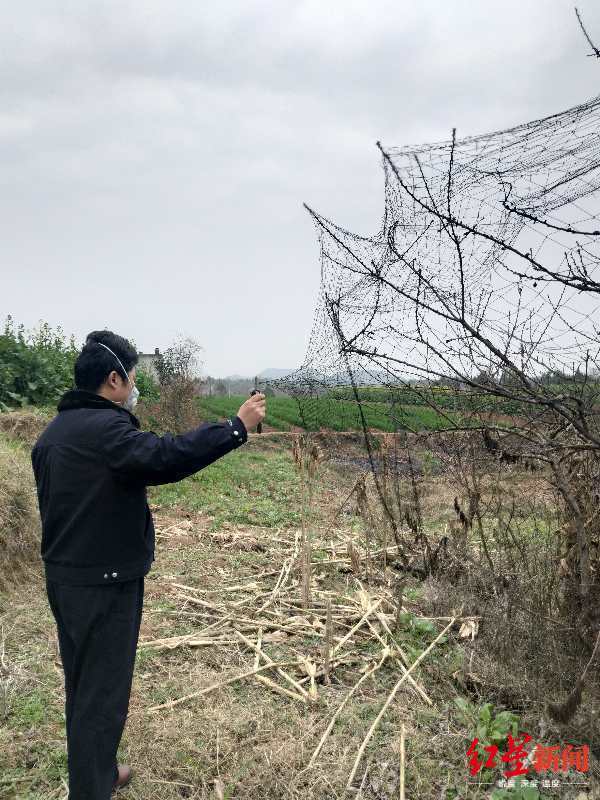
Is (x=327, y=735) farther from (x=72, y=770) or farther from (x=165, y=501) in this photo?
(x=165, y=501)

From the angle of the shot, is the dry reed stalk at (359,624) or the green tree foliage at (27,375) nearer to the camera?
the dry reed stalk at (359,624)

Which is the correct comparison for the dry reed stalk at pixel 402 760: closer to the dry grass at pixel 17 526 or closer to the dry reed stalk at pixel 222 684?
the dry reed stalk at pixel 222 684

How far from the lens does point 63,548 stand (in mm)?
2322

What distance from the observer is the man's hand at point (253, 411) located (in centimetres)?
243

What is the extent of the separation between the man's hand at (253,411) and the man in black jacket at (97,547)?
1.2 inches

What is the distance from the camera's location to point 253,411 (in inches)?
97.5

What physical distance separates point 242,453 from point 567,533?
993 centimetres

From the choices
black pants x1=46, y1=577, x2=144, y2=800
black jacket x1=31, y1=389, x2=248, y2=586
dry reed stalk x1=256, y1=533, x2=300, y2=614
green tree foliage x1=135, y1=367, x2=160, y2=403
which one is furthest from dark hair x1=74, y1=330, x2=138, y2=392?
green tree foliage x1=135, y1=367, x2=160, y2=403

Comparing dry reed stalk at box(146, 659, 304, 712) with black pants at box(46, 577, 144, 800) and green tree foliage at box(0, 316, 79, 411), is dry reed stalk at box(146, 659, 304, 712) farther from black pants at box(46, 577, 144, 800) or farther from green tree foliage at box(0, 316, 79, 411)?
green tree foliage at box(0, 316, 79, 411)

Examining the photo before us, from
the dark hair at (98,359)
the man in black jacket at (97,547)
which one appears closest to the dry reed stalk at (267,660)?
the man in black jacket at (97,547)

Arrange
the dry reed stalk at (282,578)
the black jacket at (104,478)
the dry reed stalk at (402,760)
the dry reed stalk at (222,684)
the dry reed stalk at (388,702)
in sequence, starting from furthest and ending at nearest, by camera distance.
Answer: the dry reed stalk at (282,578)
the dry reed stalk at (222,684)
the dry reed stalk at (388,702)
the dry reed stalk at (402,760)
the black jacket at (104,478)

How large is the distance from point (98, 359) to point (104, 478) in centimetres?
48

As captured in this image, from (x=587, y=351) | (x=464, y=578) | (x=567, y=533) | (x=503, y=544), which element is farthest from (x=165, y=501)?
(x=587, y=351)

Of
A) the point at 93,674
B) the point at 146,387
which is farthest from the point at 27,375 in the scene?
the point at 93,674
